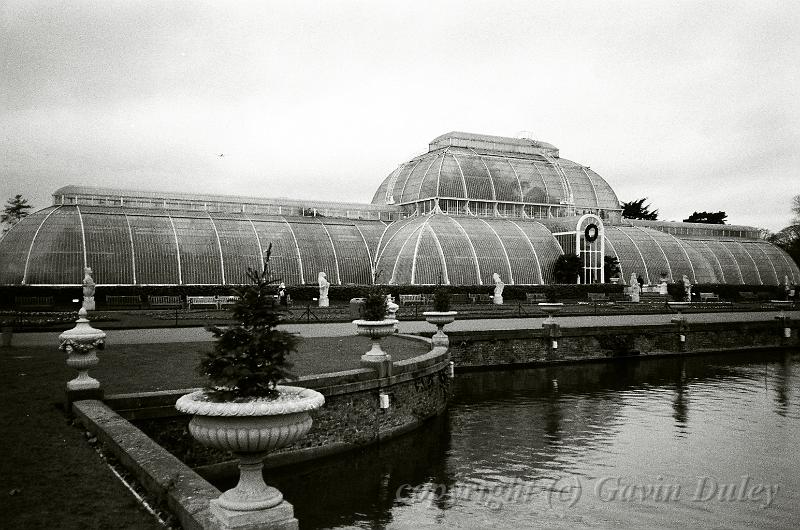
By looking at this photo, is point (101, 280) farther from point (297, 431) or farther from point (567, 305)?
point (297, 431)

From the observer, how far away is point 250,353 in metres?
7.44

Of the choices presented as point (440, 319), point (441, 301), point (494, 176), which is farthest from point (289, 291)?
point (494, 176)

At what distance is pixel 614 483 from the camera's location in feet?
52.4

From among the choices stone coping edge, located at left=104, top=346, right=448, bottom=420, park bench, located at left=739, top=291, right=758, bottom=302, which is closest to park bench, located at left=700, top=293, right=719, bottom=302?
park bench, located at left=739, top=291, right=758, bottom=302

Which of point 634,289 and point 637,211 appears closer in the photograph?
point 634,289

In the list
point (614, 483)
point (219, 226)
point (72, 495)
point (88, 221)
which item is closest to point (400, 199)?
point (219, 226)

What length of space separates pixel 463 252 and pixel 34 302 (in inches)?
1229

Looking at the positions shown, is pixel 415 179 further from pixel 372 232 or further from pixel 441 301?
pixel 441 301

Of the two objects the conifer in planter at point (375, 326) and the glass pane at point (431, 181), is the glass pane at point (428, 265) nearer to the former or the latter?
the glass pane at point (431, 181)

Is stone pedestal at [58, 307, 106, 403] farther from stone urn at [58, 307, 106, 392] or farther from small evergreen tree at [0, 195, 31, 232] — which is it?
small evergreen tree at [0, 195, 31, 232]

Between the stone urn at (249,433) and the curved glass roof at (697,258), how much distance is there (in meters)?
59.4

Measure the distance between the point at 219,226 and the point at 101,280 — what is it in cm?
1080

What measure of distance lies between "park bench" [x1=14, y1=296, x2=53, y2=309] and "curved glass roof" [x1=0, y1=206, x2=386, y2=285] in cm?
285

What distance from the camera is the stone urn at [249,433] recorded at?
6980mm
